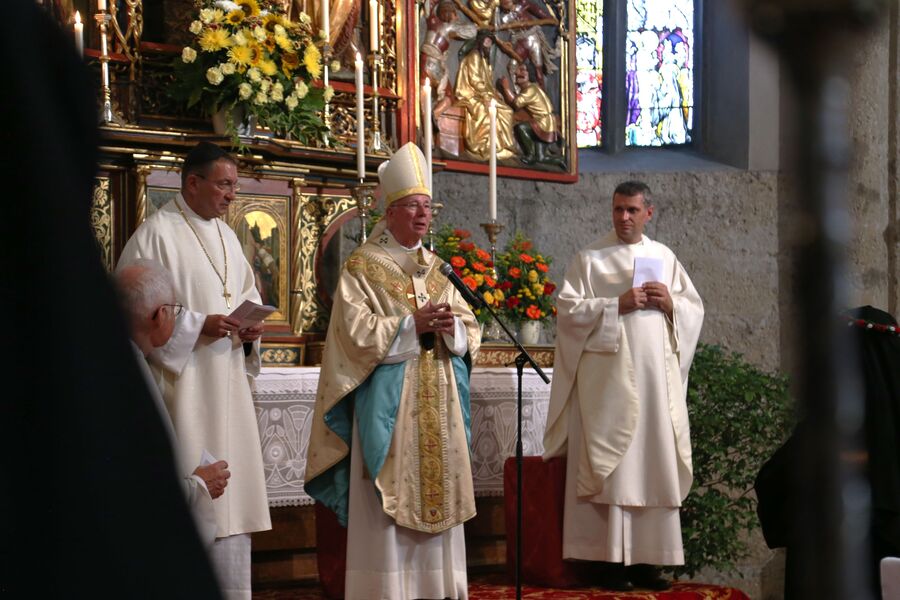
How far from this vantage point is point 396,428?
5566 millimetres

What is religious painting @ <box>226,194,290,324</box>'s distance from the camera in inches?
261

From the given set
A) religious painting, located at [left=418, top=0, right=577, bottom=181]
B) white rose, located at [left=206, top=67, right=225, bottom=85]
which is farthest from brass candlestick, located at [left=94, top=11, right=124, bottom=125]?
religious painting, located at [left=418, top=0, right=577, bottom=181]

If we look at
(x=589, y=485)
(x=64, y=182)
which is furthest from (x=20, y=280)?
(x=589, y=485)

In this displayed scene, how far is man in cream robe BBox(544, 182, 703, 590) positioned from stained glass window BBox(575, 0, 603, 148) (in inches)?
167

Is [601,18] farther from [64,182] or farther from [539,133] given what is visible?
[64,182]

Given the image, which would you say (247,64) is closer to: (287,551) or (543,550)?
(287,551)

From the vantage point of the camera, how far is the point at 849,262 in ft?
2.47

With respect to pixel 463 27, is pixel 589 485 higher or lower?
lower

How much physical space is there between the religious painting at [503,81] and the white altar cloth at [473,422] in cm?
176

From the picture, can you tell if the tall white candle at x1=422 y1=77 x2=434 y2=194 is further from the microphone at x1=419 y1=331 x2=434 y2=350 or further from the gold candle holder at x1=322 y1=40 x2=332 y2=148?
the microphone at x1=419 y1=331 x2=434 y2=350

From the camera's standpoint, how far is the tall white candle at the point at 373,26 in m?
6.96

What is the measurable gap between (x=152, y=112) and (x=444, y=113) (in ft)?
6.97

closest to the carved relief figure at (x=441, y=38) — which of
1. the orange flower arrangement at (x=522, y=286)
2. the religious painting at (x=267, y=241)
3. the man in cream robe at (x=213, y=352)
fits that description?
the orange flower arrangement at (x=522, y=286)

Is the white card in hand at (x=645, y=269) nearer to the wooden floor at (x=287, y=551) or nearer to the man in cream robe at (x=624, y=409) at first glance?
the man in cream robe at (x=624, y=409)
